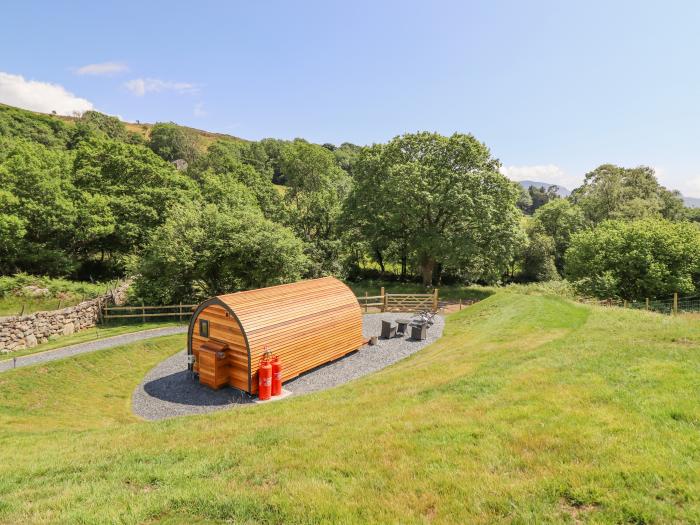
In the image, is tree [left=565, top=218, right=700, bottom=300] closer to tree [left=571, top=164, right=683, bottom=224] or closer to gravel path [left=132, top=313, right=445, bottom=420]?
tree [left=571, top=164, right=683, bottom=224]

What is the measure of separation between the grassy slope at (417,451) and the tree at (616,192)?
1658 inches

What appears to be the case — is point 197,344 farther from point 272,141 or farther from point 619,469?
point 272,141

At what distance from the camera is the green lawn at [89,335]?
18.1 metres

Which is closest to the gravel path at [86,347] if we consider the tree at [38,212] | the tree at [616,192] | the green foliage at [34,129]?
the tree at [38,212]

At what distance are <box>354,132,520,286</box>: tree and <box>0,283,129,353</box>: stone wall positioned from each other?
23650 mm

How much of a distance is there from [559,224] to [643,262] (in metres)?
20.8

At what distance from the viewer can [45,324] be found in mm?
20391

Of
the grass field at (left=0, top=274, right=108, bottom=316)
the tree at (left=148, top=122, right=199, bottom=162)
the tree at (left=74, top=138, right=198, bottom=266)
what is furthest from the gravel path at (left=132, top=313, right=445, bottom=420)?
the tree at (left=148, top=122, right=199, bottom=162)

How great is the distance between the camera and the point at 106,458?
24.2ft

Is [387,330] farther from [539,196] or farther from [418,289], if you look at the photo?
[539,196]

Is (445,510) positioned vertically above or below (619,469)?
below

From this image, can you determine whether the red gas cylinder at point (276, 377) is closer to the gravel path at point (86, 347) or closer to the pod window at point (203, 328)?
the pod window at point (203, 328)

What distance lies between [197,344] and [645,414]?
47.1ft

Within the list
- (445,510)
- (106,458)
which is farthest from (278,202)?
(445,510)
